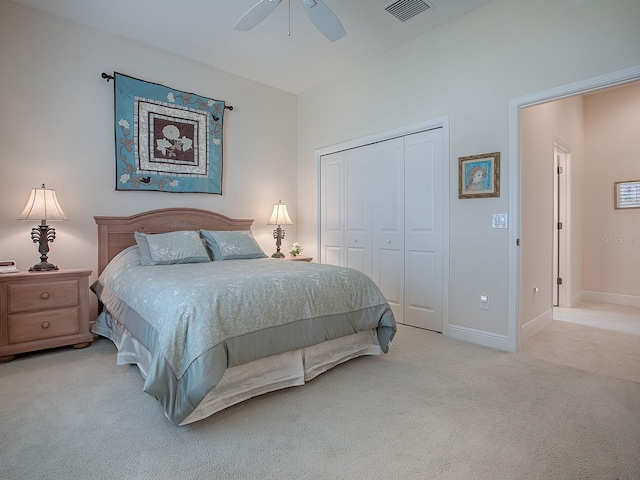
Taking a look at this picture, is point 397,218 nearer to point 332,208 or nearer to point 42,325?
point 332,208

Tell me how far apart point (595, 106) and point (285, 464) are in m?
5.99

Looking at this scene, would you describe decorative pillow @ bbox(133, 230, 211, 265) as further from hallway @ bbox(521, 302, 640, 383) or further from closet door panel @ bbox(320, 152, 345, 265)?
hallway @ bbox(521, 302, 640, 383)

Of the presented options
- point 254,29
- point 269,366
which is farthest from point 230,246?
point 254,29

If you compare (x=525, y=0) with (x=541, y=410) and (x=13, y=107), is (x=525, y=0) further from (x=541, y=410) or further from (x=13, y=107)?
(x=13, y=107)

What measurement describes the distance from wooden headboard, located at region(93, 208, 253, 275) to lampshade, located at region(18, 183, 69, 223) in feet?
1.41

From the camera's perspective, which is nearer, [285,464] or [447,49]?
[285,464]

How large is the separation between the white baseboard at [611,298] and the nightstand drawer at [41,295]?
632 centimetres

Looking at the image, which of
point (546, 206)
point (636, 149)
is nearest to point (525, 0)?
point (546, 206)

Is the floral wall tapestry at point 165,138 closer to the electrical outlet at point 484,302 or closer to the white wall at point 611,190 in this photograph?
the electrical outlet at point 484,302

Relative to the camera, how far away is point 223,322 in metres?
1.94

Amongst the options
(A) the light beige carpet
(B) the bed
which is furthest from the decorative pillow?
(A) the light beige carpet

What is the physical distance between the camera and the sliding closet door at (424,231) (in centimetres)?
353

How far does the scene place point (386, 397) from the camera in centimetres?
217

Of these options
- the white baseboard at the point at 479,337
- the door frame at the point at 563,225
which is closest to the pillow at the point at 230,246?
the white baseboard at the point at 479,337
